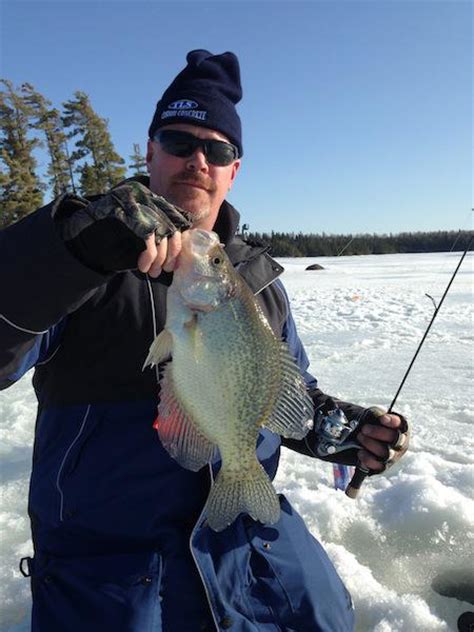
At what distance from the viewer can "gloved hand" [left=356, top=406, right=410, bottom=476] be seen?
2420 millimetres

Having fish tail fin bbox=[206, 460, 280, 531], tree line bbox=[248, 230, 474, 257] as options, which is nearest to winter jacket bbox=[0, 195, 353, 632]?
fish tail fin bbox=[206, 460, 280, 531]

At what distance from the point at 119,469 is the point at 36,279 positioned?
0.86 m

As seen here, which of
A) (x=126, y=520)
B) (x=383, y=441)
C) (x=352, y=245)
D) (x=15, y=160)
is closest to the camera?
(x=126, y=520)

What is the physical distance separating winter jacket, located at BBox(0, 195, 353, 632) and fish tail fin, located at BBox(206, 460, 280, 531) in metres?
0.27

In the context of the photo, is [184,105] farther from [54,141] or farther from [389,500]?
[54,141]

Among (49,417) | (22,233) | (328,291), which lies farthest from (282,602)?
(328,291)

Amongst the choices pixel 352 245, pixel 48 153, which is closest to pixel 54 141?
pixel 48 153

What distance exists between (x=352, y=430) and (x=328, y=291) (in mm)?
13102

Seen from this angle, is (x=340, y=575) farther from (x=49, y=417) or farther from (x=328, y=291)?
(x=328, y=291)

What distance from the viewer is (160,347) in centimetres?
174

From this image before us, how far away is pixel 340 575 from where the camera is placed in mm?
2619

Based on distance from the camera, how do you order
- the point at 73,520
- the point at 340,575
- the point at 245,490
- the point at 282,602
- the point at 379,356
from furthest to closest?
the point at 379,356 → the point at 340,575 → the point at 282,602 → the point at 73,520 → the point at 245,490

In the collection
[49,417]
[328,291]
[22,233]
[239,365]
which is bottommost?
[328,291]

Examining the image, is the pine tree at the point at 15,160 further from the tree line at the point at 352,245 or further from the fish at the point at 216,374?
the fish at the point at 216,374
